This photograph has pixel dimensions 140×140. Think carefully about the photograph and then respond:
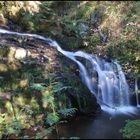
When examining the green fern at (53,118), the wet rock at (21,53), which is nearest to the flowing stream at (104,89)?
the wet rock at (21,53)

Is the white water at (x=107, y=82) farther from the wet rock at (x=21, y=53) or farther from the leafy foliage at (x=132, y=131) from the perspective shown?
the leafy foliage at (x=132, y=131)

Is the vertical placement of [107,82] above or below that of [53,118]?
above

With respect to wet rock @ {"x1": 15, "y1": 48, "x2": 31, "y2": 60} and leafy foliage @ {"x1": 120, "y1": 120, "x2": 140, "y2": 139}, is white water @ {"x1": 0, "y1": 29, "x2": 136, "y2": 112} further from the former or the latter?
leafy foliage @ {"x1": 120, "y1": 120, "x2": 140, "y2": 139}

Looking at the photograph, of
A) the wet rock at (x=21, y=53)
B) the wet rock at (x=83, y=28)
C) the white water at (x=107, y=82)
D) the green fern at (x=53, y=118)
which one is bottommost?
the green fern at (x=53, y=118)

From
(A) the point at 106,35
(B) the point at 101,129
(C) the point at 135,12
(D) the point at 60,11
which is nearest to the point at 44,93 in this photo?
(B) the point at 101,129

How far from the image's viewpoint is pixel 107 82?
473 inches

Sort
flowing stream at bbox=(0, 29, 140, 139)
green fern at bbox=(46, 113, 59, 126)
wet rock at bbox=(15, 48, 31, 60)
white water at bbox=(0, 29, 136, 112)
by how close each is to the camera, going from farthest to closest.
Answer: white water at bbox=(0, 29, 136, 112) → wet rock at bbox=(15, 48, 31, 60) → flowing stream at bbox=(0, 29, 140, 139) → green fern at bbox=(46, 113, 59, 126)

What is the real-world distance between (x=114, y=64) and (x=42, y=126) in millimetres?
4367

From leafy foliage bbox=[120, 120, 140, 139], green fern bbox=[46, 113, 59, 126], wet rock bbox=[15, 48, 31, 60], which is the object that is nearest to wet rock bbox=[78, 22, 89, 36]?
wet rock bbox=[15, 48, 31, 60]

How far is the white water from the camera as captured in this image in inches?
463

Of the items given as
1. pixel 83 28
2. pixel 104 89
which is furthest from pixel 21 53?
pixel 83 28

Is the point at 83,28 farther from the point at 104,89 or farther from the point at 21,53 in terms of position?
the point at 21,53

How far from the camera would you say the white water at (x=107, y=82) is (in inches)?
463

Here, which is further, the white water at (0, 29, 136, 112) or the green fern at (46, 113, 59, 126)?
the white water at (0, 29, 136, 112)
